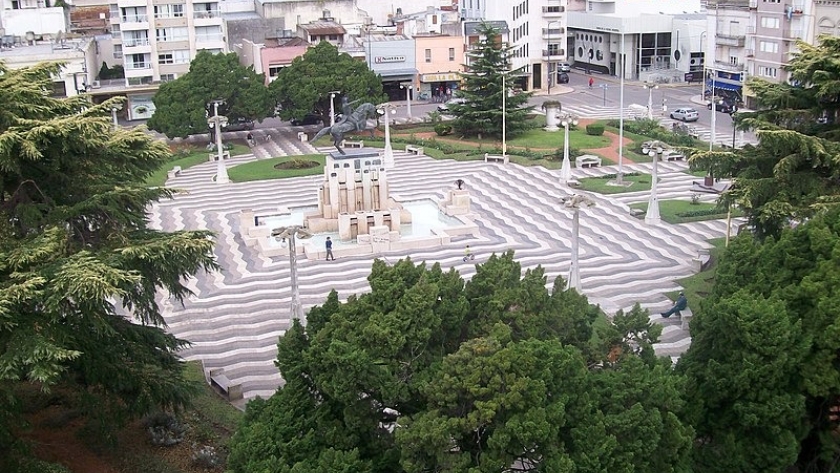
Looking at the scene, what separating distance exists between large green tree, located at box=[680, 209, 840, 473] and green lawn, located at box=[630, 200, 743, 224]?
21.5 meters

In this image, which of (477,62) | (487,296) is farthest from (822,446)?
(477,62)

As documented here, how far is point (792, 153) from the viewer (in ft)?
99.1

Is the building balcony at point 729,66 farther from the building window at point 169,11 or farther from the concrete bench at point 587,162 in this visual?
the building window at point 169,11

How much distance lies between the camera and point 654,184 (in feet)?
140

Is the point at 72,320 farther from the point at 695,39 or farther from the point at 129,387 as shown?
the point at 695,39

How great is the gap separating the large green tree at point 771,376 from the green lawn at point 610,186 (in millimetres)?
27413

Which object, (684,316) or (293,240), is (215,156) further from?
(684,316)

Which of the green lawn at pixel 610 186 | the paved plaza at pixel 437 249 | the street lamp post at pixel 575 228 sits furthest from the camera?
the green lawn at pixel 610 186

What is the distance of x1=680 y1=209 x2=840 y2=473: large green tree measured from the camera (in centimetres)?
1983

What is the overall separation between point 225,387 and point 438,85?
58304mm

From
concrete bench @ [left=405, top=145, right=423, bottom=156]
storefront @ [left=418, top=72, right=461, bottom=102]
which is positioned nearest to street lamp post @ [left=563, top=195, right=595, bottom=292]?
concrete bench @ [left=405, top=145, right=423, bottom=156]

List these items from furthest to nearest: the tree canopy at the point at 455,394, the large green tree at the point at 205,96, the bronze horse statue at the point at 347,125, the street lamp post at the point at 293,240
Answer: the large green tree at the point at 205,96
the bronze horse statue at the point at 347,125
the street lamp post at the point at 293,240
the tree canopy at the point at 455,394

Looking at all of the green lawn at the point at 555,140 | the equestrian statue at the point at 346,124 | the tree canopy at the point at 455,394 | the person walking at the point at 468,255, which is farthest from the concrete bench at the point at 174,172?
the tree canopy at the point at 455,394

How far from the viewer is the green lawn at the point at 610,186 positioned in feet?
162
